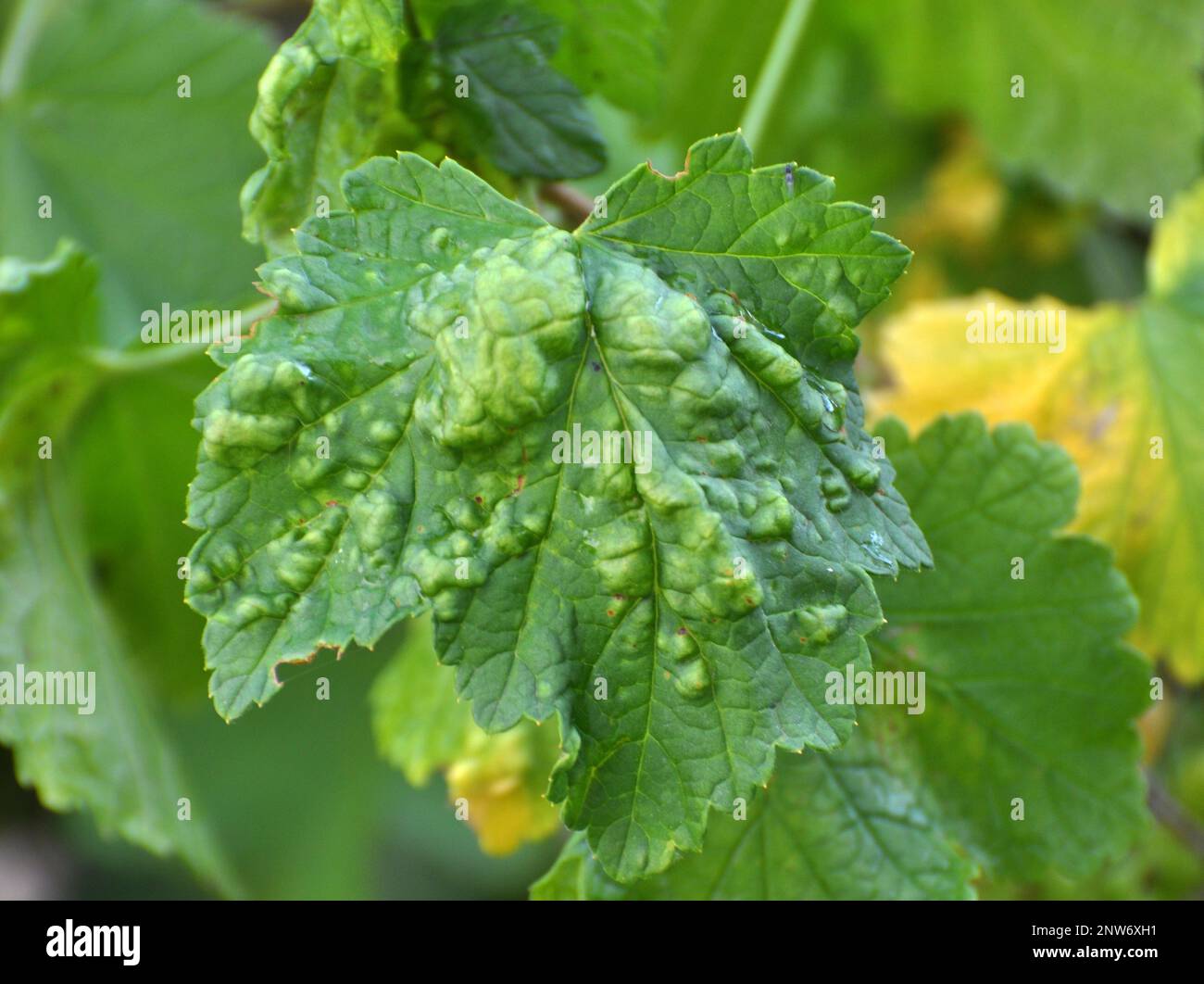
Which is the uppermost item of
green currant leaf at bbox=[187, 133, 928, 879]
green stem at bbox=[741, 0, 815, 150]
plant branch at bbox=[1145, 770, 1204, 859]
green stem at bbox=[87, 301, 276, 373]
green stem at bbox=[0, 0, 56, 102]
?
green stem at bbox=[0, 0, 56, 102]

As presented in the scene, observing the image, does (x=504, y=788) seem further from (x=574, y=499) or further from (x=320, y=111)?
(x=320, y=111)

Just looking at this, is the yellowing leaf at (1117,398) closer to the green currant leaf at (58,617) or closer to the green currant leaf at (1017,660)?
the green currant leaf at (1017,660)

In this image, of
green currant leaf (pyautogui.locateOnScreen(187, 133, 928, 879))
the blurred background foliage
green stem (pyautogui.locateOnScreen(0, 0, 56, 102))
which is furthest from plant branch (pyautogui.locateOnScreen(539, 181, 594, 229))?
green stem (pyautogui.locateOnScreen(0, 0, 56, 102))

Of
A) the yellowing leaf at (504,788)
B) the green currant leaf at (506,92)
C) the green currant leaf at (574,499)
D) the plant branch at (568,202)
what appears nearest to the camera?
the green currant leaf at (574,499)

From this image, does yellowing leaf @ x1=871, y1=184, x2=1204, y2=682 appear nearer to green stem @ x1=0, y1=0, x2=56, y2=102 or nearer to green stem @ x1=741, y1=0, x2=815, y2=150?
green stem @ x1=741, y1=0, x2=815, y2=150

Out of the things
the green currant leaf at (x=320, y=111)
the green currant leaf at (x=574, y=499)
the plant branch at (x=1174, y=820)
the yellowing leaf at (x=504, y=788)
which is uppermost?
the green currant leaf at (x=320, y=111)

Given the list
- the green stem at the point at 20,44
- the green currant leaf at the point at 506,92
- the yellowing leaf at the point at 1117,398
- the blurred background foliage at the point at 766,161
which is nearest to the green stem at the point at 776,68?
the blurred background foliage at the point at 766,161

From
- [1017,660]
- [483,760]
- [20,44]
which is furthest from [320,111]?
[20,44]
